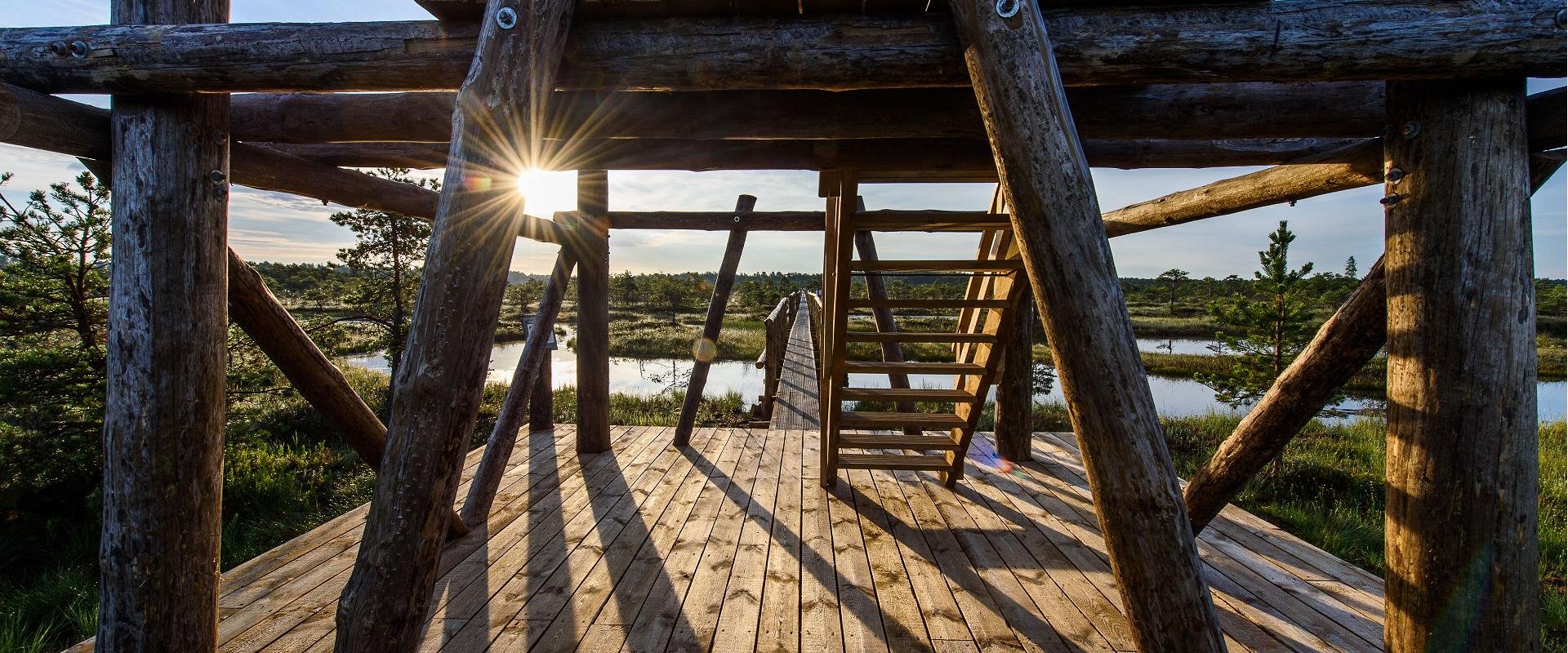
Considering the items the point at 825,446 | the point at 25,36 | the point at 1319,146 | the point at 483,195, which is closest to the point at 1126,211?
the point at 1319,146

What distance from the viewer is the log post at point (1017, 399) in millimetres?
4648

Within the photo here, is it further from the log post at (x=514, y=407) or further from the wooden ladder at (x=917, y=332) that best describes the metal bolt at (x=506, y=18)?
the log post at (x=514, y=407)

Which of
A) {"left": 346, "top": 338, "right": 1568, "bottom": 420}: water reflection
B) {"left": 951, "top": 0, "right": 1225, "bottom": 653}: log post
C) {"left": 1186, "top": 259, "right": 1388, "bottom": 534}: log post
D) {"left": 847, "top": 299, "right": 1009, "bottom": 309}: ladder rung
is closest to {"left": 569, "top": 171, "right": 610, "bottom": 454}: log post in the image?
{"left": 847, "top": 299, "right": 1009, "bottom": 309}: ladder rung

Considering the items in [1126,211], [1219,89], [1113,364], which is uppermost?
[1219,89]

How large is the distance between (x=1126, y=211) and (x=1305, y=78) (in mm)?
1767

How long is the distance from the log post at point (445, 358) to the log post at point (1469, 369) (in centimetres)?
274

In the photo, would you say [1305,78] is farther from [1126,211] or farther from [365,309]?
[365,309]

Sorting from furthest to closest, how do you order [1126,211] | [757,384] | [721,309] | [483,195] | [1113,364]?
[757,384]
[721,309]
[1126,211]
[483,195]
[1113,364]

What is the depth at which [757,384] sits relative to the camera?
16031mm

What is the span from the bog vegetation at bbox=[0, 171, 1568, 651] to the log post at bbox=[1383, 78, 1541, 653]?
249 cm

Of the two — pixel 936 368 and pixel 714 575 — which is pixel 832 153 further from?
pixel 714 575

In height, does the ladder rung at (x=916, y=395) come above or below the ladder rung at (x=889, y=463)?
above

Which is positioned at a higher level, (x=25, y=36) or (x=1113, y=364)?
(x=25, y=36)

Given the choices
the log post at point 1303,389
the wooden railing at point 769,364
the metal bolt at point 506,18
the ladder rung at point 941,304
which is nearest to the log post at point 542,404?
the wooden railing at point 769,364
